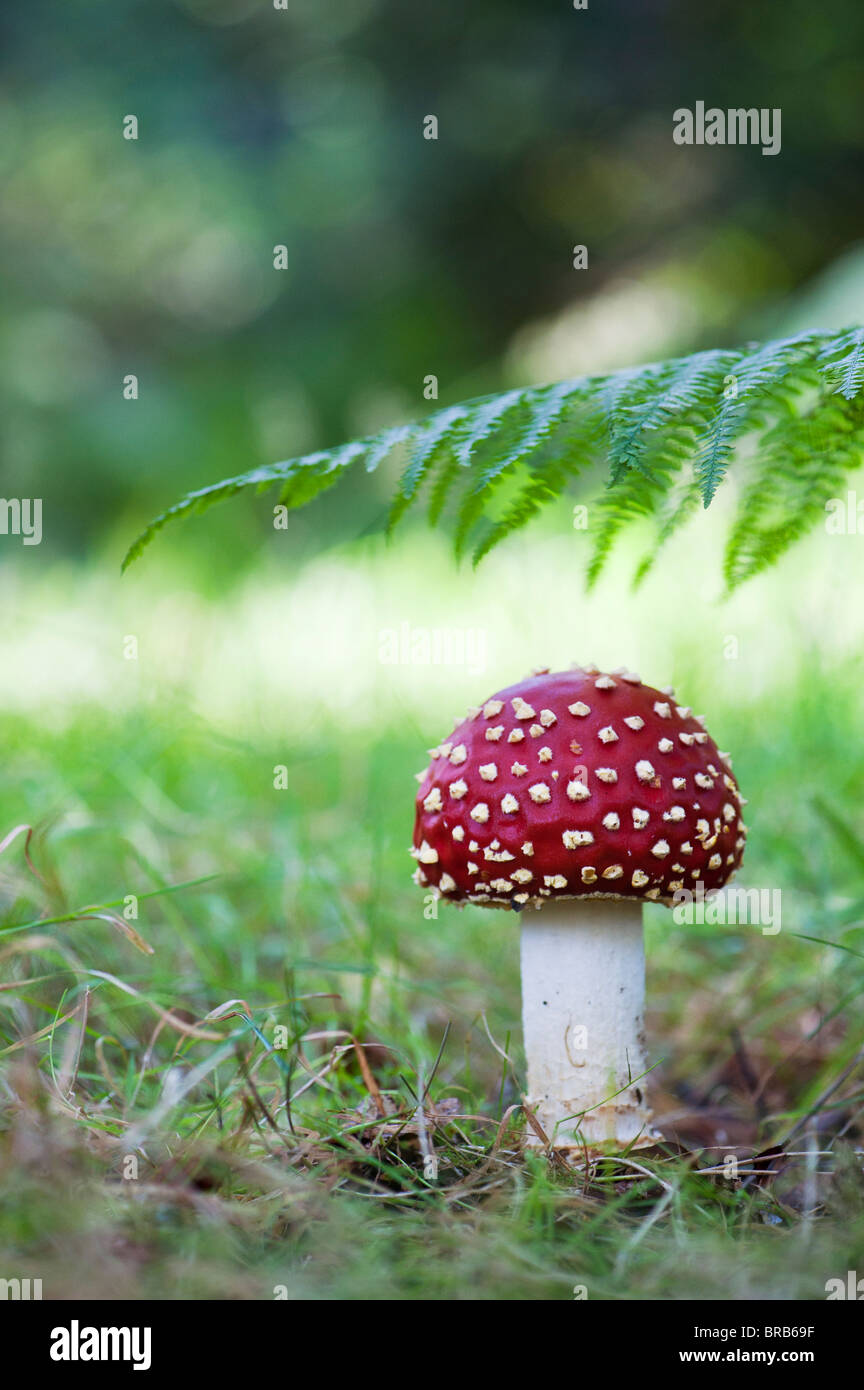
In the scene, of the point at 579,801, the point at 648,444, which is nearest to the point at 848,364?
the point at 648,444

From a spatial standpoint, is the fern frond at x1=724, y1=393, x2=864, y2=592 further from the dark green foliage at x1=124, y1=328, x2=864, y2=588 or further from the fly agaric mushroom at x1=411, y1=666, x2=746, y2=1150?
the fly agaric mushroom at x1=411, y1=666, x2=746, y2=1150

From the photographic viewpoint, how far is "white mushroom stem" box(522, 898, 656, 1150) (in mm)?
2146

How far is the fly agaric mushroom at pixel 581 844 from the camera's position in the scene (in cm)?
194

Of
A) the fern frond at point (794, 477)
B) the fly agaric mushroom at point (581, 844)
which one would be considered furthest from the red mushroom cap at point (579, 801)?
the fern frond at point (794, 477)

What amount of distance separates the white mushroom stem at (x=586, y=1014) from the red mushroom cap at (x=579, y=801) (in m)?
0.14

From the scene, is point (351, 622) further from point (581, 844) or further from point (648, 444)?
point (581, 844)

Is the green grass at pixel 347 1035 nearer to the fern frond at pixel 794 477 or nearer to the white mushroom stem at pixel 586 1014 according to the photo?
the white mushroom stem at pixel 586 1014

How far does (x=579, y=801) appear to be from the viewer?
6.34 feet

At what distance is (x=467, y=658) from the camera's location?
16.6 feet

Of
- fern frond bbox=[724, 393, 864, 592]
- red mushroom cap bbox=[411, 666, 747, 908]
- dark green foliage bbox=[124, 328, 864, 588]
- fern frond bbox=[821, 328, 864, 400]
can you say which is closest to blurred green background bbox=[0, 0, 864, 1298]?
red mushroom cap bbox=[411, 666, 747, 908]

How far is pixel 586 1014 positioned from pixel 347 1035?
49 centimetres
